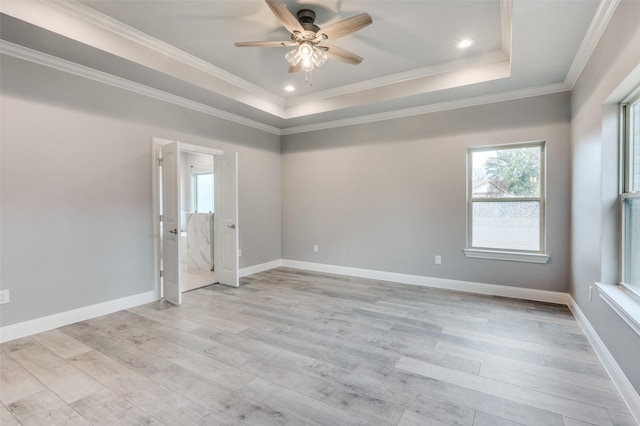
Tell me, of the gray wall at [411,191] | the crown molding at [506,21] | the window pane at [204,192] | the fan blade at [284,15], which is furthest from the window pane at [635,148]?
the window pane at [204,192]

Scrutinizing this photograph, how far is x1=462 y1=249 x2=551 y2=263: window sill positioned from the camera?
3.80 meters

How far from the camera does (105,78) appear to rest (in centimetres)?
337

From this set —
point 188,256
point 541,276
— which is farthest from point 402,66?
point 188,256

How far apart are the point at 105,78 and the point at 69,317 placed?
8.57ft

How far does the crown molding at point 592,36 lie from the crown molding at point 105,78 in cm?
436

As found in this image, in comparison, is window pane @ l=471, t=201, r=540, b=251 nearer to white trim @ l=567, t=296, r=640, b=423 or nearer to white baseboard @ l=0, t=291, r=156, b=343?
white trim @ l=567, t=296, r=640, b=423

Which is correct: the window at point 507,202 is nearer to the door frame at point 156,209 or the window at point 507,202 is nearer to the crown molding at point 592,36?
the crown molding at point 592,36

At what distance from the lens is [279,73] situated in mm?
4004

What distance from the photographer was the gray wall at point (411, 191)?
3.74m

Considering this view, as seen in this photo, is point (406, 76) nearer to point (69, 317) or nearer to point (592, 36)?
point (592, 36)

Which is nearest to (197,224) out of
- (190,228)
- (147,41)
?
(190,228)

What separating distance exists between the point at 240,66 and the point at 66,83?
1829 millimetres

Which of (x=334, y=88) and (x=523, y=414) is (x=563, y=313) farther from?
(x=334, y=88)

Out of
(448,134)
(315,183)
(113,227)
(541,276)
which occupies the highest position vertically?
(448,134)
